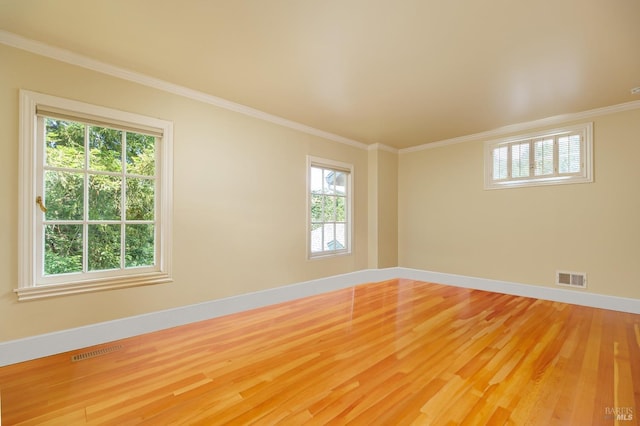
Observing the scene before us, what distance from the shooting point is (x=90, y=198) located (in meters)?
2.44

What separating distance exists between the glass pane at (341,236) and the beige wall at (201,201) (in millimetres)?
217

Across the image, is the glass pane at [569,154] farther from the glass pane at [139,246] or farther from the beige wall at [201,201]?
the glass pane at [139,246]

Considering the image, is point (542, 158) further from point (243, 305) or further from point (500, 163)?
point (243, 305)

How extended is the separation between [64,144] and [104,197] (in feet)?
1.64

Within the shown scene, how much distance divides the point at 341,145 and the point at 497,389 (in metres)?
3.67

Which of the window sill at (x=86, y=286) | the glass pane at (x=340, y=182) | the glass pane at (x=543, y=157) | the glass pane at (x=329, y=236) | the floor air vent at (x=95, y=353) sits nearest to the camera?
the floor air vent at (x=95, y=353)

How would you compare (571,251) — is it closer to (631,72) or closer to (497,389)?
(631,72)

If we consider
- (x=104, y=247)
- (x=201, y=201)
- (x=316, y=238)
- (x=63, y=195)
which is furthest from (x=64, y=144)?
(x=316, y=238)

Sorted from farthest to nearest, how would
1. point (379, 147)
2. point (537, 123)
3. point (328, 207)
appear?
point (379, 147) → point (328, 207) → point (537, 123)

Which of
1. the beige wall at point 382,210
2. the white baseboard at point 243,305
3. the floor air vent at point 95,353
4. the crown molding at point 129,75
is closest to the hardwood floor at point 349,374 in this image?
the floor air vent at point 95,353

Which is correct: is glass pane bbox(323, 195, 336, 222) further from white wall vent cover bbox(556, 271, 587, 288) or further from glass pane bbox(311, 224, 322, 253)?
white wall vent cover bbox(556, 271, 587, 288)

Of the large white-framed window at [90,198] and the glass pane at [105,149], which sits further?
the glass pane at [105,149]

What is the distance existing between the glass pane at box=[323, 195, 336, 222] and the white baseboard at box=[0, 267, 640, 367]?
0.91 m

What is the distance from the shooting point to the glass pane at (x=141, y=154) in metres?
2.66
